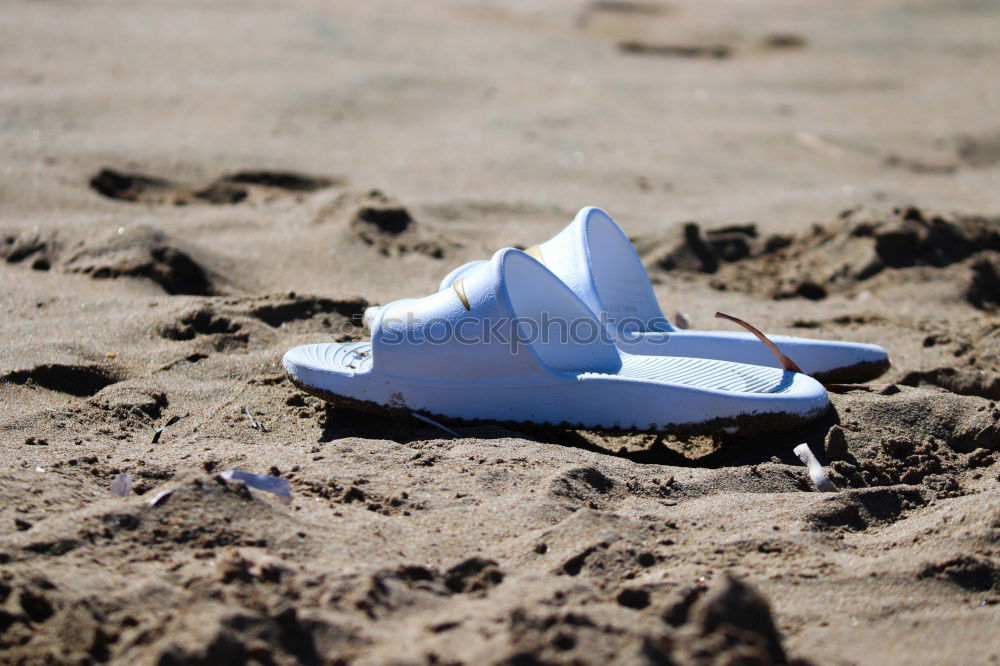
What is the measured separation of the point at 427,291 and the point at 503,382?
112 cm

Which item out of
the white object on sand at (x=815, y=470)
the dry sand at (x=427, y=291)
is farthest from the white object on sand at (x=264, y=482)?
the white object on sand at (x=815, y=470)

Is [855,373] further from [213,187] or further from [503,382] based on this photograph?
[213,187]

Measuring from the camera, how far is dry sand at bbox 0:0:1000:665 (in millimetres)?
1855

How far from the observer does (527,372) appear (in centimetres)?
270

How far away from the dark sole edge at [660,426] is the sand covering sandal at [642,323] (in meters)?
0.41

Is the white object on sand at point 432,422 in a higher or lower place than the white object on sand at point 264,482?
lower

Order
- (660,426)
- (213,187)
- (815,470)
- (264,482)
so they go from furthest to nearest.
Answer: (213,187), (660,426), (815,470), (264,482)

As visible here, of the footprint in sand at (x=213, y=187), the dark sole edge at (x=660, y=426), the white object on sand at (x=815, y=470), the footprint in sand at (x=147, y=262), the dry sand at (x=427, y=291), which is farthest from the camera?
the footprint in sand at (x=213, y=187)

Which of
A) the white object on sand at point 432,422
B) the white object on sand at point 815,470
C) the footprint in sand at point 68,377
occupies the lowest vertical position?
the footprint in sand at point 68,377

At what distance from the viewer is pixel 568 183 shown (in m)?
5.06

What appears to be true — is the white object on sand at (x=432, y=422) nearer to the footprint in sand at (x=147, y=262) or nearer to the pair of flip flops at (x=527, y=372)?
the pair of flip flops at (x=527, y=372)

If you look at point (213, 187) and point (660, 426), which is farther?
point (213, 187)

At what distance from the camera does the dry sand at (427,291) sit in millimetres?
1855

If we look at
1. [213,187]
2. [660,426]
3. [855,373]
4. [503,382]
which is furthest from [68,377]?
[855,373]
